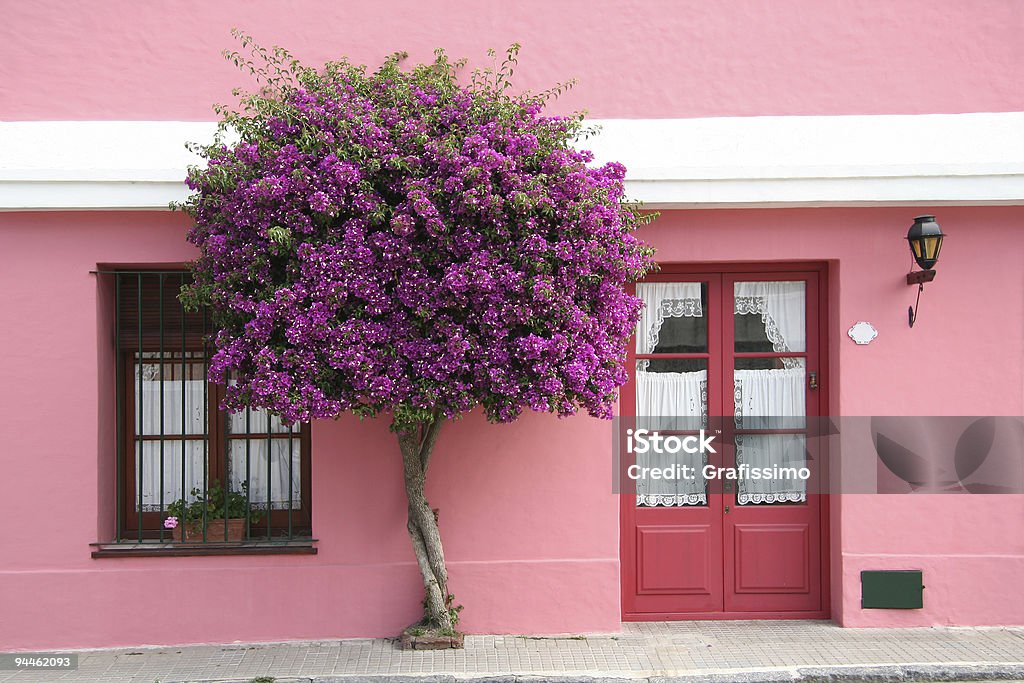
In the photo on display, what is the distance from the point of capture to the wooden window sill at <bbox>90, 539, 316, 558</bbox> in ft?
18.3

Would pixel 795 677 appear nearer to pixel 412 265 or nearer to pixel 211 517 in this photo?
pixel 412 265

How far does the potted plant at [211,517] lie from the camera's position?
573 centimetres

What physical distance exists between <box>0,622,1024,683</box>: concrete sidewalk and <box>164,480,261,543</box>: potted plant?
760mm

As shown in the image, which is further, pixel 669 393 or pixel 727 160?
pixel 669 393

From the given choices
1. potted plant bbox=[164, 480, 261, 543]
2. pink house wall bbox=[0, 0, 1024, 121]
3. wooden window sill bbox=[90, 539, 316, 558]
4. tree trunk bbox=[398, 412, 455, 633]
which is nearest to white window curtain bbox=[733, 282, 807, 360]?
pink house wall bbox=[0, 0, 1024, 121]

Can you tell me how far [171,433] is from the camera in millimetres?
6004

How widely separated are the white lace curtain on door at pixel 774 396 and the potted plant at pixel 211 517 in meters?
3.74

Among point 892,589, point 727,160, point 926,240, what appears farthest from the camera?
point 727,160

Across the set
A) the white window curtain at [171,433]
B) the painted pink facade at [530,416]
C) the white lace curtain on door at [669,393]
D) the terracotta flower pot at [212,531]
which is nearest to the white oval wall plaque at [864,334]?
the painted pink facade at [530,416]

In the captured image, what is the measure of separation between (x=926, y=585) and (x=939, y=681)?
0.88 metres

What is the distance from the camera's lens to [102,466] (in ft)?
18.6

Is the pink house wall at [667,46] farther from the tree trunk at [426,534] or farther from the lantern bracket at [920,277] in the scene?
the tree trunk at [426,534]

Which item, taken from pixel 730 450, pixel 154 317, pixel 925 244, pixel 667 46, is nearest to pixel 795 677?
pixel 730 450

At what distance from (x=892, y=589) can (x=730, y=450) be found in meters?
1.47
